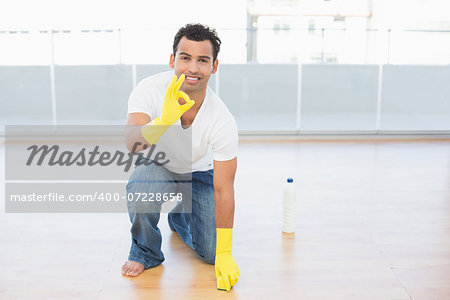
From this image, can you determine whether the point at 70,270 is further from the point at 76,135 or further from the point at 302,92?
the point at 302,92

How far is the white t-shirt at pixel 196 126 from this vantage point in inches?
70.5

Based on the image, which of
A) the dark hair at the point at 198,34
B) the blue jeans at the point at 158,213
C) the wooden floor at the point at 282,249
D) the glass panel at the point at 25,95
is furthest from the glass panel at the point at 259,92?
the dark hair at the point at 198,34

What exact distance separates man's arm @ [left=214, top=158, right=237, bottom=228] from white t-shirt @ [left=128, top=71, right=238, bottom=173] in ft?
0.10

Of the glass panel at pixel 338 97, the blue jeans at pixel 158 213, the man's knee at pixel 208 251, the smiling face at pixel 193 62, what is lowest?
the man's knee at pixel 208 251

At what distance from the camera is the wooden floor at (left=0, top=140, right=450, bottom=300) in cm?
176

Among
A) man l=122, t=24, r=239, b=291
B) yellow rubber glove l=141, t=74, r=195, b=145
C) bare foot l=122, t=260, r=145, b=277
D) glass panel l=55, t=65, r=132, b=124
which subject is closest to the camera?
yellow rubber glove l=141, t=74, r=195, b=145

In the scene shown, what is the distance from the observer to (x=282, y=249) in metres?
2.13

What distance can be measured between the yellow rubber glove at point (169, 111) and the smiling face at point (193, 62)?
0.11 meters

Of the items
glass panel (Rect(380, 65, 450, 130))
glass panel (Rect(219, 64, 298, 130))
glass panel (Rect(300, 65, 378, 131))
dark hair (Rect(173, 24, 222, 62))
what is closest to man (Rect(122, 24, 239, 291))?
dark hair (Rect(173, 24, 222, 62))

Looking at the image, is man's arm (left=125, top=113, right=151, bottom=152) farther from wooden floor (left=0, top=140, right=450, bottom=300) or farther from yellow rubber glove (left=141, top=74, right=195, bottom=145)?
wooden floor (left=0, top=140, right=450, bottom=300)

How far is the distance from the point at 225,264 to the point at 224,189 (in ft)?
0.91

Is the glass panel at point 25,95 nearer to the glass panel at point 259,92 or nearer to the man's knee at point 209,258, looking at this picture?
the glass panel at point 259,92


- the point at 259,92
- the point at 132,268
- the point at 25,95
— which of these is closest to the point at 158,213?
the point at 132,268

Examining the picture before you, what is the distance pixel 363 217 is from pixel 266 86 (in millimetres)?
2519
